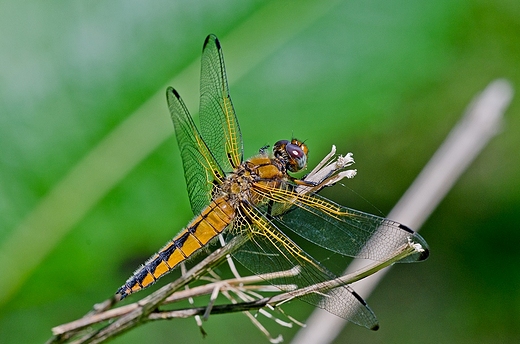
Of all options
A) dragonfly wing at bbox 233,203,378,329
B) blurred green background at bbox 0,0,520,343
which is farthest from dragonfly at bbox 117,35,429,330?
blurred green background at bbox 0,0,520,343

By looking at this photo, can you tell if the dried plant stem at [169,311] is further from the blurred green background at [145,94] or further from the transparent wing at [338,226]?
the blurred green background at [145,94]

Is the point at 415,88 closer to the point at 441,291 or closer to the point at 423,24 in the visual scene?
the point at 423,24

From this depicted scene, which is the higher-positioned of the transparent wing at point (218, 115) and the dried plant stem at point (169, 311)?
the transparent wing at point (218, 115)

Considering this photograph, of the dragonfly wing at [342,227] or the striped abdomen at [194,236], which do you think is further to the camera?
the striped abdomen at [194,236]

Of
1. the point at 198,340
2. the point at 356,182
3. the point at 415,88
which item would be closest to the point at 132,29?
the point at 415,88

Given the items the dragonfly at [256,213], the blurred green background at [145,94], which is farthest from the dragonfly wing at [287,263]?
the blurred green background at [145,94]

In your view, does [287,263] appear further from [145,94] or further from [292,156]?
[145,94]

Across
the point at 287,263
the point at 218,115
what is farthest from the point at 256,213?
the point at 218,115
